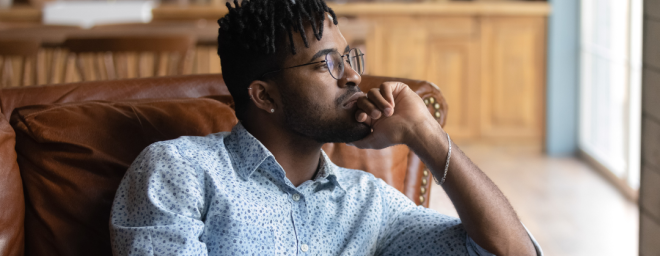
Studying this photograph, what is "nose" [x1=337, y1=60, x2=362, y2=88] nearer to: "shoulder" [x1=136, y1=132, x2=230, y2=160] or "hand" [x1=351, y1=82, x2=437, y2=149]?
"hand" [x1=351, y1=82, x2=437, y2=149]

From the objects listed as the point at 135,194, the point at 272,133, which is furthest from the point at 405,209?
the point at 135,194

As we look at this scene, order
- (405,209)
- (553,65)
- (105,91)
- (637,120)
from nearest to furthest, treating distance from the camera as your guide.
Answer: (405,209), (105,91), (637,120), (553,65)

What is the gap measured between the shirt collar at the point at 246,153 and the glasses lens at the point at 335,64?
18 centimetres

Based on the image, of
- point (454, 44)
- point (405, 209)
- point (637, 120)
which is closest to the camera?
point (405, 209)

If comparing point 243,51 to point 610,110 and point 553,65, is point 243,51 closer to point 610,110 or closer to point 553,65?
point 610,110

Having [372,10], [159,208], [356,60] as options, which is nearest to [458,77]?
[372,10]

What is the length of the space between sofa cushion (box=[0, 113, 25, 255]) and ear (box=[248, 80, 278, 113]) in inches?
17.5

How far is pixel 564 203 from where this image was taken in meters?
3.27

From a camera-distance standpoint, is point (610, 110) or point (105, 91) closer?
point (105, 91)

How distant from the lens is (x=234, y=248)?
1.06 meters

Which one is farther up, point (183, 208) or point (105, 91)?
point (105, 91)

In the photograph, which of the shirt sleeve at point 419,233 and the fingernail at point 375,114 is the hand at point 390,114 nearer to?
the fingernail at point 375,114

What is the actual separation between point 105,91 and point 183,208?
1.76 feet

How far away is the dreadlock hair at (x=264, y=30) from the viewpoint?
119cm
